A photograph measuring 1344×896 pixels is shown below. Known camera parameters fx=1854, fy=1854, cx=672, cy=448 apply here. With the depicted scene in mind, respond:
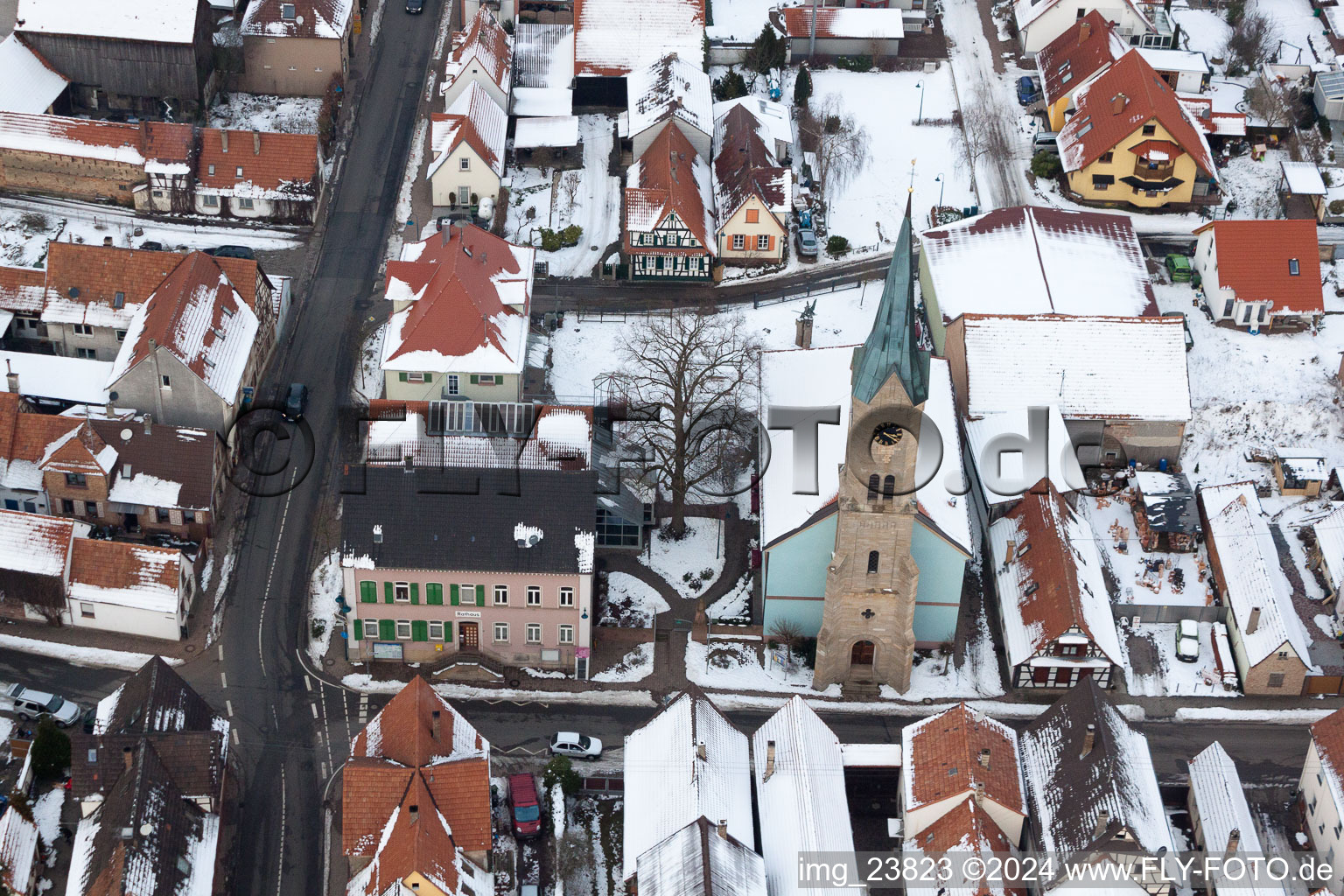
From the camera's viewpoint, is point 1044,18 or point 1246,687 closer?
point 1246,687

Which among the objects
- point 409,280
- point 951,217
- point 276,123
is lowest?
point 409,280

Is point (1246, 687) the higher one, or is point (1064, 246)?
point (1064, 246)

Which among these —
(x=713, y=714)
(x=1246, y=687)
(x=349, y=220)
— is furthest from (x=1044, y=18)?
(x=713, y=714)

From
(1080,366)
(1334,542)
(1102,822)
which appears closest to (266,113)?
(1080,366)

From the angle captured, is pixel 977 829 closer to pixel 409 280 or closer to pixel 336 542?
pixel 336 542

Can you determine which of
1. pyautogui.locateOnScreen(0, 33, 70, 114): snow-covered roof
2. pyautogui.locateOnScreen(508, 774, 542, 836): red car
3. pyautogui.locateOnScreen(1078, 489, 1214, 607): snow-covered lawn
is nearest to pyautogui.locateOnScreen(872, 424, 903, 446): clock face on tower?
pyautogui.locateOnScreen(1078, 489, 1214, 607): snow-covered lawn

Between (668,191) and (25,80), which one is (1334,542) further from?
(25,80)

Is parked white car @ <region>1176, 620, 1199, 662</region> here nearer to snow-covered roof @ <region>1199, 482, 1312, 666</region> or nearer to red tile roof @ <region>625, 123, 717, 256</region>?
snow-covered roof @ <region>1199, 482, 1312, 666</region>

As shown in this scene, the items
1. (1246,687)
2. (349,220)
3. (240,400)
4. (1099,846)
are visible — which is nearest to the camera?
(1099,846)
